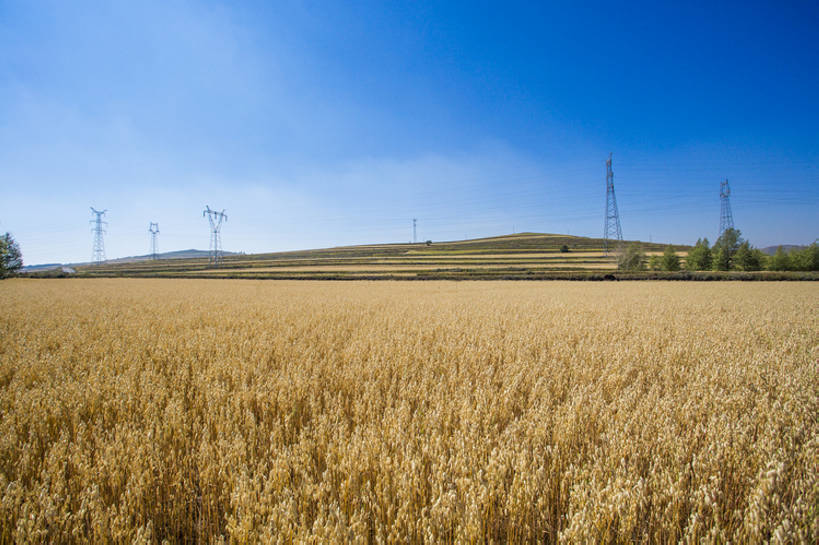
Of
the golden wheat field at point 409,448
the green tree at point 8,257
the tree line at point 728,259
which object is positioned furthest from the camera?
the tree line at point 728,259

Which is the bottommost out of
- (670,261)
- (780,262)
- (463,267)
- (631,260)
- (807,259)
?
(780,262)

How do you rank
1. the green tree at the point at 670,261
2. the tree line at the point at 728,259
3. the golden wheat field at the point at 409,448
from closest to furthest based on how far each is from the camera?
the golden wheat field at the point at 409,448 < the tree line at the point at 728,259 < the green tree at the point at 670,261

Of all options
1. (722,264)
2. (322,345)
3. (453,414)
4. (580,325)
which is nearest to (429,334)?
(322,345)

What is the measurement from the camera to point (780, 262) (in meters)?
53.6

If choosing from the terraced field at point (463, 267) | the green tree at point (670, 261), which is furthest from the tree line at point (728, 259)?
the terraced field at point (463, 267)

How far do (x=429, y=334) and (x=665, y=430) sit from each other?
15.1 feet

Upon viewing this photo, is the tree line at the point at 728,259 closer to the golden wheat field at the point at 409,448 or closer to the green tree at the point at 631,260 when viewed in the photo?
the green tree at the point at 631,260

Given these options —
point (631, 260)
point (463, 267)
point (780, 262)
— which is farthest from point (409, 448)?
point (780, 262)

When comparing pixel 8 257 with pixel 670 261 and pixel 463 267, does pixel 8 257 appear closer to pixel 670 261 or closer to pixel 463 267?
pixel 463 267

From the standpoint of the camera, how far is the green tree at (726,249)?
5556 centimetres

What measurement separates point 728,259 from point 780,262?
6.97 m

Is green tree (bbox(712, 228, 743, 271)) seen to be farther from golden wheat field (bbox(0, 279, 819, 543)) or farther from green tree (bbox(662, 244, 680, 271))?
golden wheat field (bbox(0, 279, 819, 543))

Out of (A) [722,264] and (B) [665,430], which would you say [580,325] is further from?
(A) [722,264]

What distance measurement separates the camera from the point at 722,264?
183 ft
